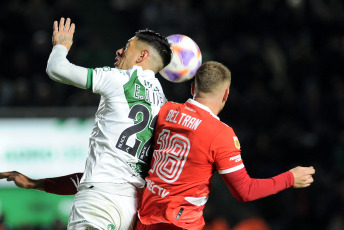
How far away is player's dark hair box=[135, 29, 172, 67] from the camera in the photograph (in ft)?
16.8

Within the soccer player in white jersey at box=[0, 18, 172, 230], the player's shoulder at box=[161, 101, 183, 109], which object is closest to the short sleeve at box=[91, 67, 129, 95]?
the soccer player in white jersey at box=[0, 18, 172, 230]

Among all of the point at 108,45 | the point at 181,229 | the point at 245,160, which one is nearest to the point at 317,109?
the point at 245,160

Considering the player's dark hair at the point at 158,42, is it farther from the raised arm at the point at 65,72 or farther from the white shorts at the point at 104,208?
the white shorts at the point at 104,208

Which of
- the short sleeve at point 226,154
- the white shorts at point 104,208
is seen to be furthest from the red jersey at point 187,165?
the white shorts at point 104,208

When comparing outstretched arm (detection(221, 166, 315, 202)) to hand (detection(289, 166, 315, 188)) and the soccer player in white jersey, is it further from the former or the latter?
the soccer player in white jersey

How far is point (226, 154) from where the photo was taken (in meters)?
4.61

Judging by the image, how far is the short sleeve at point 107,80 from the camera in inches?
184

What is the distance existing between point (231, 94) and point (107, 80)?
7.29 meters

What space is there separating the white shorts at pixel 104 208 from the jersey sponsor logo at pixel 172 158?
280 mm

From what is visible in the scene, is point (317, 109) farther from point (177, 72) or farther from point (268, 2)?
point (177, 72)

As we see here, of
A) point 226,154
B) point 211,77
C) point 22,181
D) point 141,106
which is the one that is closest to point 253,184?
point 226,154

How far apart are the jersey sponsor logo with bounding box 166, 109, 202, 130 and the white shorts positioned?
22.3 inches

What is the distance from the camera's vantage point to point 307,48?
1272cm

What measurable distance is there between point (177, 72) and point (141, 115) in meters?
0.69
